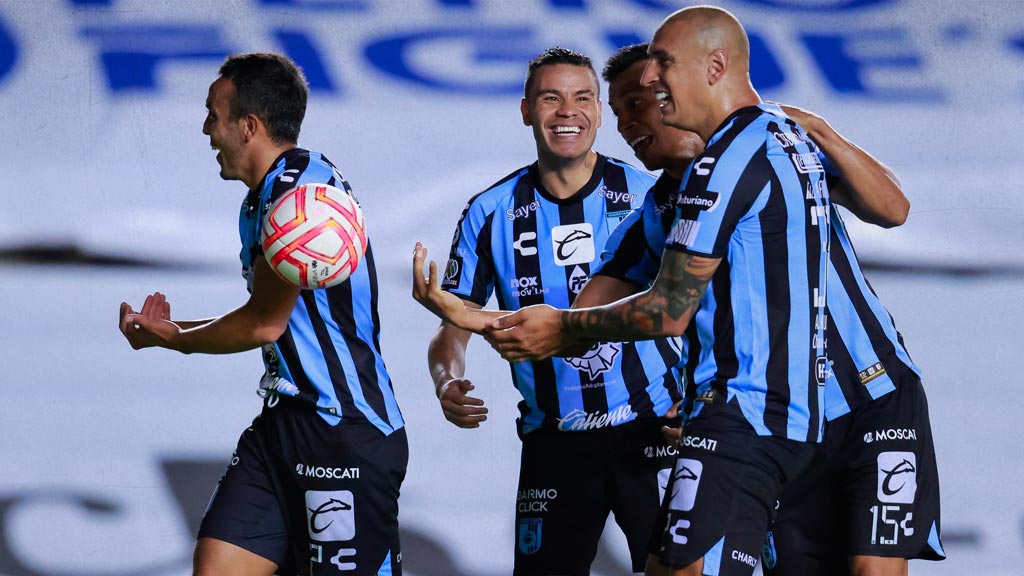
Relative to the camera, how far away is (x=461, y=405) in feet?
11.5

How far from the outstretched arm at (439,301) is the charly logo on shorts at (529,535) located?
0.97 m

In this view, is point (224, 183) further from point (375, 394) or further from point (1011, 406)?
point (1011, 406)

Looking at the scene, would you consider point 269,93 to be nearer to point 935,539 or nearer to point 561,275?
point 561,275

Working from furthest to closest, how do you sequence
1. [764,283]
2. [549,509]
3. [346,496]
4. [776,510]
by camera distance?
1. [549,509]
2. [346,496]
3. [776,510]
4. [764,283]

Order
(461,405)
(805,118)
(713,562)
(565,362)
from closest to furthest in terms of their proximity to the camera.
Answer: (713,562), (805,118), (461,405), (565,362)

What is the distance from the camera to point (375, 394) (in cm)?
350

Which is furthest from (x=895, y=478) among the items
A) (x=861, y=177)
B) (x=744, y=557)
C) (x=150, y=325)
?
(x=150, y=325)

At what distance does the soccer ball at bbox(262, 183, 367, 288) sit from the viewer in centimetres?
313

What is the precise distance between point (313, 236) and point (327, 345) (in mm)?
442

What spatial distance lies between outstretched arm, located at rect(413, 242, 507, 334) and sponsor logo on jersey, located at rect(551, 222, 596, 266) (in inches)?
34.7

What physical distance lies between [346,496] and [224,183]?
273cm

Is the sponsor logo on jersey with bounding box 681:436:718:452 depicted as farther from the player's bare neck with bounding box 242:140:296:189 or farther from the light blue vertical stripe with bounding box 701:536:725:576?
the player's bare neck with bounding box 242:140:296:189

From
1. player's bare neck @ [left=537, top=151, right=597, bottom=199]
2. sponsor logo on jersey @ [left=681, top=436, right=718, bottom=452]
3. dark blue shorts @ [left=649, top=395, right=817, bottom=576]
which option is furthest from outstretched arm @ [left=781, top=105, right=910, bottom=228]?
player's bare neck @ [left=537, top=151, right=597, bottom=199]

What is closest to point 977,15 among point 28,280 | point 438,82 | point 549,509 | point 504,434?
point 438,82
